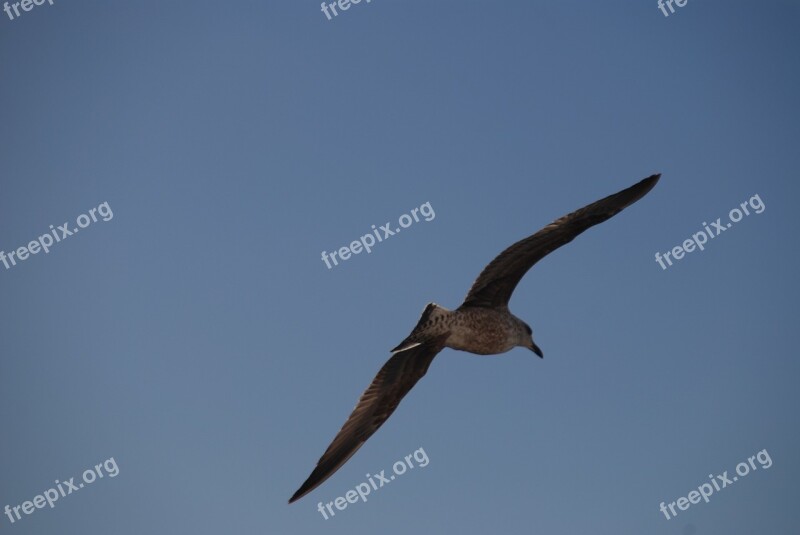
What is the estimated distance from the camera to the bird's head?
48.9 ft

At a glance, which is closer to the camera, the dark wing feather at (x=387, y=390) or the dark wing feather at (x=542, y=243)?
the dark wing feather at (x=542, y=243)

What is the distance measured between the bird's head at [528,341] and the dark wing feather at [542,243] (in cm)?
178

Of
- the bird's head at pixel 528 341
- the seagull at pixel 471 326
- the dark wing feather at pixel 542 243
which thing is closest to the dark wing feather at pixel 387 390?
the seagull at pixel 471 326

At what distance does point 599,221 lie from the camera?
12.9 metres

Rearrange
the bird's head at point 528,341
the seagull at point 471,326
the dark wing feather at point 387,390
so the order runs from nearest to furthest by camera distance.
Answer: the seagull at point 471,326, the dark wing feather at point 387,390, the bird's head at point 528,341

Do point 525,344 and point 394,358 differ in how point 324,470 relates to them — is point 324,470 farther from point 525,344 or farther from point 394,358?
point 525,344

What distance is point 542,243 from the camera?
1288 centimetres

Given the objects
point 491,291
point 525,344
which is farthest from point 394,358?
point 525,344

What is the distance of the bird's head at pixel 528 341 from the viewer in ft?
48.9

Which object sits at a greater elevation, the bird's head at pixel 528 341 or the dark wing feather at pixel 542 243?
the dark wing feather at pixel 542 243

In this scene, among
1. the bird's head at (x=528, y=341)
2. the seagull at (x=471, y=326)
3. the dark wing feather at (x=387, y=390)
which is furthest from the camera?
the bird's head at (x=528, y=341)

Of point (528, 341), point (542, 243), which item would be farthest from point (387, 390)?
point (542, 243)

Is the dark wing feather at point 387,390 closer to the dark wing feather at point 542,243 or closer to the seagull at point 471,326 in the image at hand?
the seagull at point 471,326

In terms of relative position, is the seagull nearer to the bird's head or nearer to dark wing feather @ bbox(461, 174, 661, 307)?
dark wing feather @ bbox(461, 174, 661, 307)
